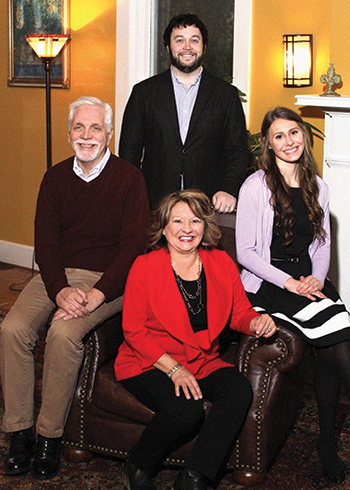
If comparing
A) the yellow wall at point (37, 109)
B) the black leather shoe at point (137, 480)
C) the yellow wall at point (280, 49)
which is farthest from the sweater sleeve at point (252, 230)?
the yellow wall at point (37, 109)

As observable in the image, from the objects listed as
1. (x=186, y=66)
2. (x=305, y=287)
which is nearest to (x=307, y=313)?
(x=305, y=287)

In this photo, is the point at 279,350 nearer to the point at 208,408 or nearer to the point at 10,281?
the point at 208,408

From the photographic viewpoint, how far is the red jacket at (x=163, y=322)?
2.62 metres

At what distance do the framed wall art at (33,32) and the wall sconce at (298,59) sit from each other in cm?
186

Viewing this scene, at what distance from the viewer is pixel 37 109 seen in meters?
5.66

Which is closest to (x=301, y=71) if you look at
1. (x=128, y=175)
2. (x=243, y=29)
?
(x=243, y=29)

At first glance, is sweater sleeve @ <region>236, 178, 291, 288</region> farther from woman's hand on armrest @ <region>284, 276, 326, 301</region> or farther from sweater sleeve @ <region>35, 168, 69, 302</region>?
sweater sleeve @ <region>35, 168, 69, 302</region>

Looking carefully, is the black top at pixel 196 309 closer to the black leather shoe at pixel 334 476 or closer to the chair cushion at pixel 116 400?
the chair cushion at pixel 116 400

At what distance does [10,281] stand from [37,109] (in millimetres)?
1319

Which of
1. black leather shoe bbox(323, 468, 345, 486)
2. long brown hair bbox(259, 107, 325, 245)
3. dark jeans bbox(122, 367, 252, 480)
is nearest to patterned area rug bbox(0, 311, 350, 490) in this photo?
black leather shoe bbox(323, 468, 345, 486)

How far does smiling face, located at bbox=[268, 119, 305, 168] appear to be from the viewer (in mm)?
2953

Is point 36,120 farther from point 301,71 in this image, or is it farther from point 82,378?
point 82,378

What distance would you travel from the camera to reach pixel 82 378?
2756 mm

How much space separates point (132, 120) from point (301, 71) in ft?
3.93
